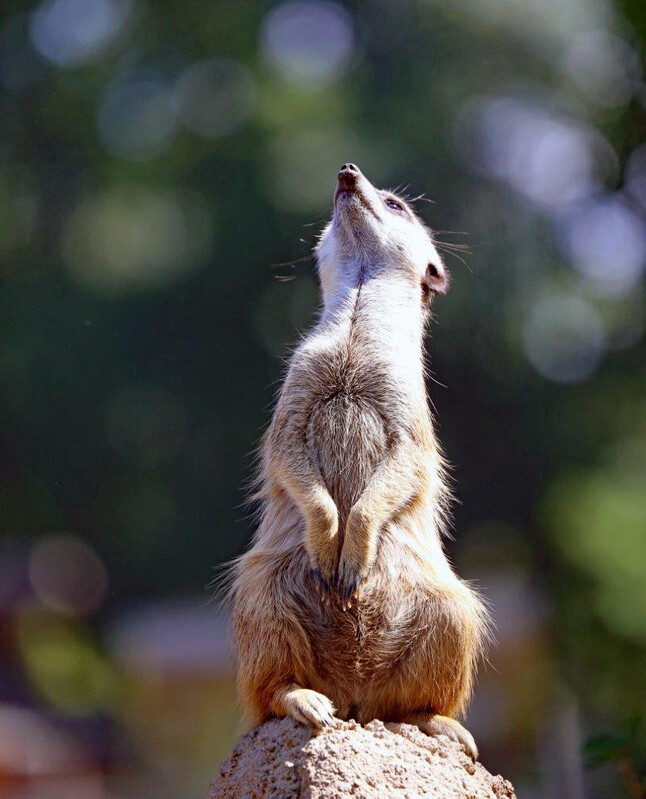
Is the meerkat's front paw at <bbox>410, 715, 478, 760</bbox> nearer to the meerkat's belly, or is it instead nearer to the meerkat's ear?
the meerkat's belly

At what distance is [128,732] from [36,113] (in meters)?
5.23

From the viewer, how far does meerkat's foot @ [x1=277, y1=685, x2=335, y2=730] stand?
2744 millimetres

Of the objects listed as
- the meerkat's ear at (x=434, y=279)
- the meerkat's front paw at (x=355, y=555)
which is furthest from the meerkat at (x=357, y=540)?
the meerkat's ear at (x=434, y=279)

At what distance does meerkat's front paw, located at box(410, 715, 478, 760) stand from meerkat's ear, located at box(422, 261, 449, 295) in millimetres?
1568

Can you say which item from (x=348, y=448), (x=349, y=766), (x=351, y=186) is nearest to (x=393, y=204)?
(x=351, y=186)

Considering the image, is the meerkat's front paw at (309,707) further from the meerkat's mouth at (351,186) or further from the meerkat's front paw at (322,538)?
the meerkat's mouth at (351,186)

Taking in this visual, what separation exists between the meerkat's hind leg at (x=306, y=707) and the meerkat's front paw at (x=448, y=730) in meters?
0.28

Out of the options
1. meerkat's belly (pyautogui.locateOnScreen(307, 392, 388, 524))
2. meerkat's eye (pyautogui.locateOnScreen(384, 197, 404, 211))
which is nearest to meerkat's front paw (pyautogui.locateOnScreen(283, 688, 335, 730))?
meerkat's belly (pyautogui.locateOnScreen(307, 392, 388, 524))

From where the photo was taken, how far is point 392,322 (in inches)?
139

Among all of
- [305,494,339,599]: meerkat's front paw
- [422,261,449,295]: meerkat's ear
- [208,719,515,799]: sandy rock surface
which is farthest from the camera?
[422,261,449,295]: meerkat's ear

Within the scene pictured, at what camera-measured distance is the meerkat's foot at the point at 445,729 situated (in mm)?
2953

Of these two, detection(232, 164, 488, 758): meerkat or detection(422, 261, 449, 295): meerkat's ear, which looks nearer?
detection(232, 164, 488, 758): meerkat

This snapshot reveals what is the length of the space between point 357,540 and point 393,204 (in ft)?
4.76

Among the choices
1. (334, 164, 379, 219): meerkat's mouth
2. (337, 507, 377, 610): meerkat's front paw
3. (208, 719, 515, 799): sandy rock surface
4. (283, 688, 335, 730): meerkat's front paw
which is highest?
(334, 164, 379, 219): meerkat's mouth
